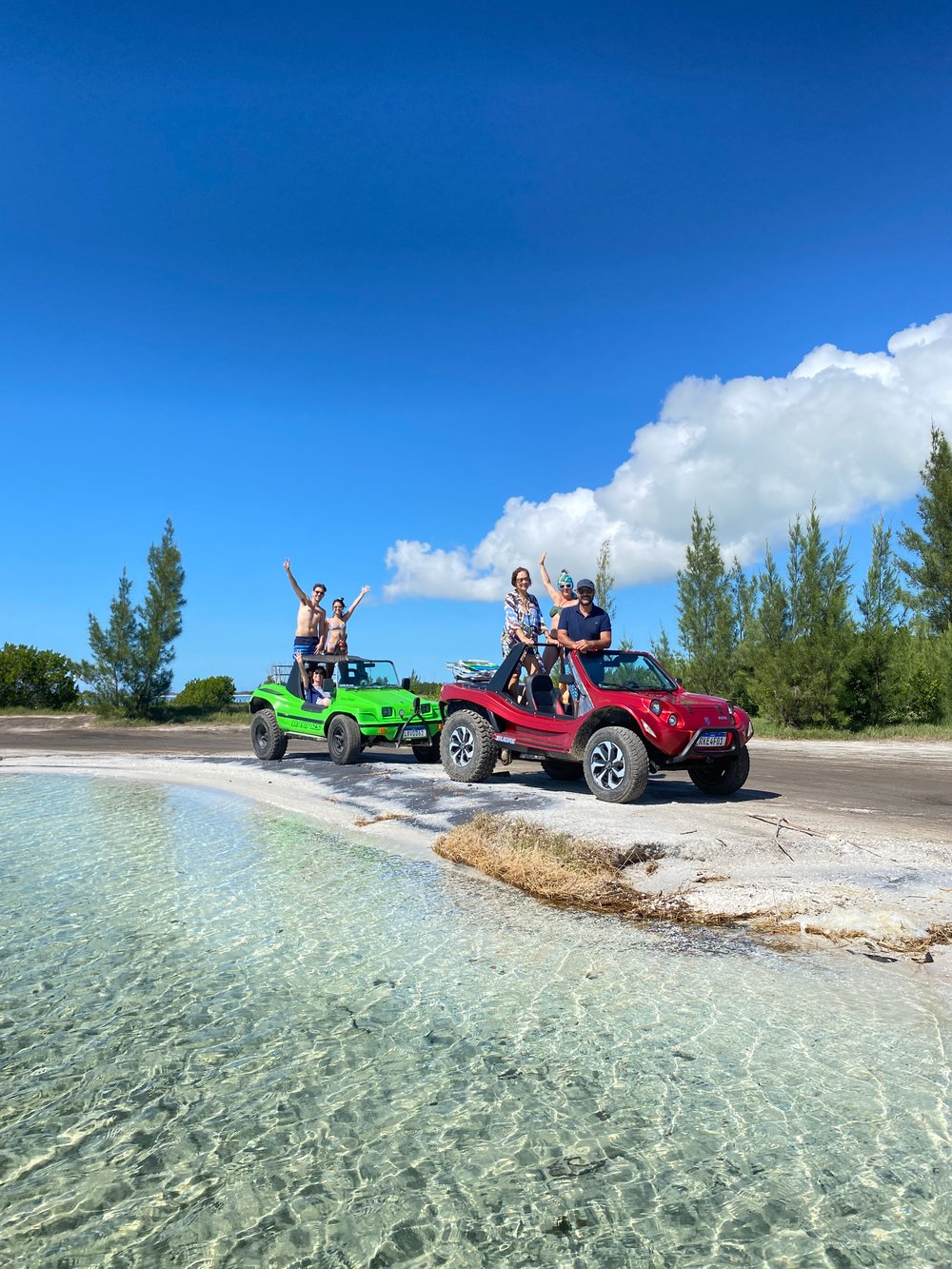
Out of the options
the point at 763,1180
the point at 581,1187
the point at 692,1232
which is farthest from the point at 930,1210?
the point at 581,1187

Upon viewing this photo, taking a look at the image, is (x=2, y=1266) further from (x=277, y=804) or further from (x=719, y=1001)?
(x=277, y=804)

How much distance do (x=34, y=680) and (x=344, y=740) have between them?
24.4 metres

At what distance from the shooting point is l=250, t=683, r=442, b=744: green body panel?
12711 millimetres

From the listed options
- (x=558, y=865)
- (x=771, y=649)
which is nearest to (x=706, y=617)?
(x=771, y=649)

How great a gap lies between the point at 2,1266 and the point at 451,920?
139 inches

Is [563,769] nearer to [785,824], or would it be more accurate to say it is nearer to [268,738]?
[785,824]

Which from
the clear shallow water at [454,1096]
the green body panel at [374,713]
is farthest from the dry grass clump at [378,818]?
the clear shallow water at [454,1096]

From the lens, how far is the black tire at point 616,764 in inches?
338

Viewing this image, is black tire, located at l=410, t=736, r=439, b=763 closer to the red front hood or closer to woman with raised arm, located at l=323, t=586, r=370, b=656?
woman with raised arm, located at l=323, t=586, r=370, b=656

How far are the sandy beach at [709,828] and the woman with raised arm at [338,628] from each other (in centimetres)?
195

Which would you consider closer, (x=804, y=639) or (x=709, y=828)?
(x=709, y=828)

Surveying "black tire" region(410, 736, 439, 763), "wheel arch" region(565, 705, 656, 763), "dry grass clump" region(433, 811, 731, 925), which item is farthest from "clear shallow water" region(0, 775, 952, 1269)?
"black tire" region(410, 736, 439, 763)

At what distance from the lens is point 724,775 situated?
9.65m

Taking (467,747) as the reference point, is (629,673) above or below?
above
